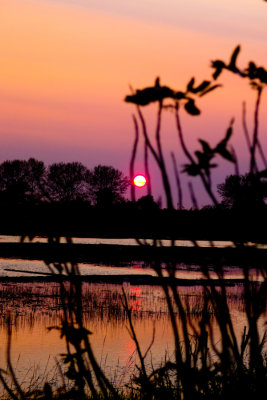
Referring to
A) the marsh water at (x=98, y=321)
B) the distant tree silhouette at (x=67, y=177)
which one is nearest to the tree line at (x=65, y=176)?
the distant tree silhouette at (x=67, y=177)

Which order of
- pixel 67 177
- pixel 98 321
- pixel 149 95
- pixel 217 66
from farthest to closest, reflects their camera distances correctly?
1. pixel 67 177
2. pixel 98 321
3. pixel 217 66
4. pixel 149 95

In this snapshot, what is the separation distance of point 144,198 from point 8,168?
102509 mm

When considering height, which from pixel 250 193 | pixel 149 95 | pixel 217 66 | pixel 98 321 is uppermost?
pixel 217 66

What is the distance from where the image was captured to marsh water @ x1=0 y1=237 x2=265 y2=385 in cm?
924

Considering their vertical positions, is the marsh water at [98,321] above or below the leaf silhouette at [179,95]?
below

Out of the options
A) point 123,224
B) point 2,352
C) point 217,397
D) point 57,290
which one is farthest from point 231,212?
point 123,224

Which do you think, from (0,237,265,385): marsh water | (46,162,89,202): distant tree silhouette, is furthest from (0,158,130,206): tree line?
(0,237,265,385): marsh water

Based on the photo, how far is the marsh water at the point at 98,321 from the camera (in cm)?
924

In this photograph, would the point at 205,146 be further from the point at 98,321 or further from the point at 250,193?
the point at 98,321

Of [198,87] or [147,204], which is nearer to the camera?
[198,87]

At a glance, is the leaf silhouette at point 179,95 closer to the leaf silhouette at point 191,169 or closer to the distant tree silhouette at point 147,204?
the leaf silhouette at point 191,169

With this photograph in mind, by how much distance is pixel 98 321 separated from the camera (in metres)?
12.7

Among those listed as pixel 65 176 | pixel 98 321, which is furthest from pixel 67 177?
pixel 98 321

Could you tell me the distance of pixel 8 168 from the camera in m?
105
